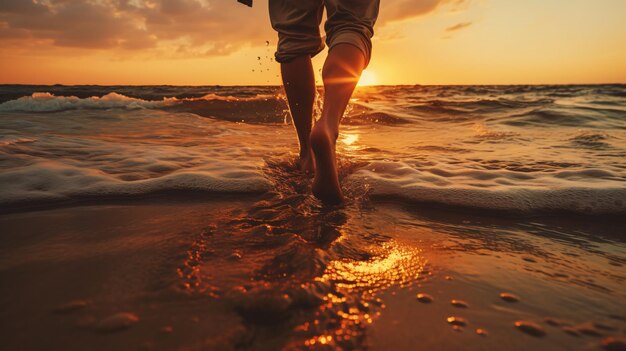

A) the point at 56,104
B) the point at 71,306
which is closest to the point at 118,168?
the point at 71,306

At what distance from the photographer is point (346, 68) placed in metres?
1.47

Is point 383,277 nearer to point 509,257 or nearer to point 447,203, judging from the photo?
point 509,257

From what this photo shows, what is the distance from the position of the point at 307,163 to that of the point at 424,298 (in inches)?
51.9

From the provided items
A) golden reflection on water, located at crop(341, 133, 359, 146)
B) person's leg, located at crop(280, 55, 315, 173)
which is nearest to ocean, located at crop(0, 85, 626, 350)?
person's leg, located at crop(280, 55, 315, 173)

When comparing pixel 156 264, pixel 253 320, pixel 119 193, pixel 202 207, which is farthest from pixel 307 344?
pixel 119 193

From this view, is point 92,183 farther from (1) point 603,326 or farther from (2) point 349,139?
(2) point 349,139

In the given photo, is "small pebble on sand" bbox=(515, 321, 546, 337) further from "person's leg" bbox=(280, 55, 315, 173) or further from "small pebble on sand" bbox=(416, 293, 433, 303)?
"person's leg" bbox=(280, 55, 315, 173)

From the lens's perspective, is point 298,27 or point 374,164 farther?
point 374,164

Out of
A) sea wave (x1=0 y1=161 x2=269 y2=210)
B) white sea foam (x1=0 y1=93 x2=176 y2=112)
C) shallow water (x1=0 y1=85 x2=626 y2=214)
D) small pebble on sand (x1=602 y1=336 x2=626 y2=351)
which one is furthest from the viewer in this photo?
white sea foam (x1=0 y1=93 x2=176 y2=112)

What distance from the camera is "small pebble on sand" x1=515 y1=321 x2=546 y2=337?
27.7 inches

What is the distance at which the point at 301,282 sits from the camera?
0.83 m

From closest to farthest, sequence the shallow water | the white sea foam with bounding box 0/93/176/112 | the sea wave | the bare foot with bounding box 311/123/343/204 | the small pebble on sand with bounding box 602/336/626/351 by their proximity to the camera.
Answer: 1. the small pebble on sand with bounding box 602/336/626/351
2. the bare foot with bounding box 311/123/343/204
3. the sea wave
4. the shallow water
5. the white sea foam with bounding box 0/93/176/112

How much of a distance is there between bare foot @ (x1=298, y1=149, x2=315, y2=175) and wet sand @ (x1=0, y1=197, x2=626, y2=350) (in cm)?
67

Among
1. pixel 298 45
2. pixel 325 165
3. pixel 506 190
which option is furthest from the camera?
pixel 298 45
